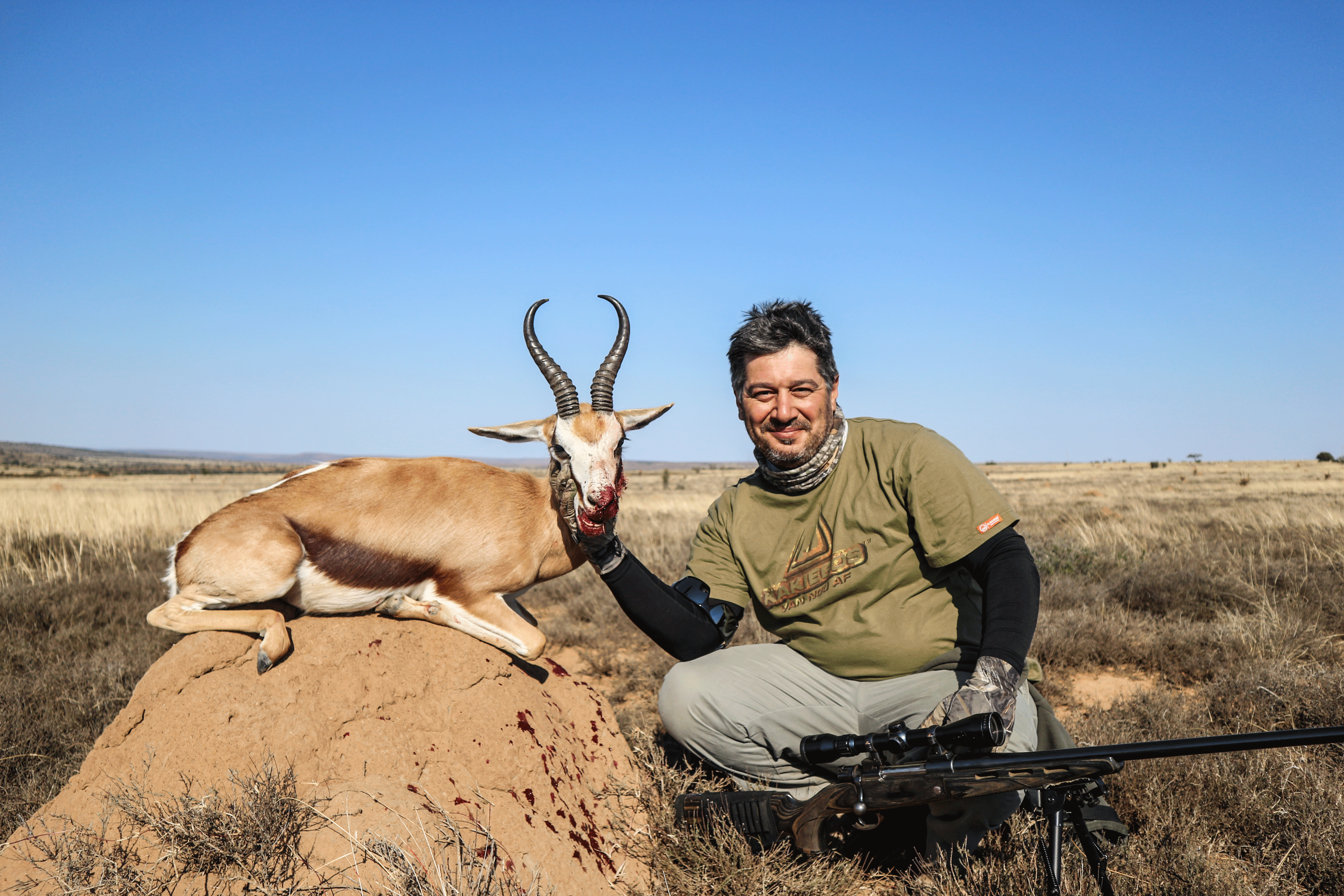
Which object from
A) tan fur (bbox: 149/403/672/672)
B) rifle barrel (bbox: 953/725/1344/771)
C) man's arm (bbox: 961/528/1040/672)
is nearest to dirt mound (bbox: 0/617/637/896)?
tan fur (bbox: 149/403/672/672)

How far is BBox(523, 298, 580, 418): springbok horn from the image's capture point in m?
4.70

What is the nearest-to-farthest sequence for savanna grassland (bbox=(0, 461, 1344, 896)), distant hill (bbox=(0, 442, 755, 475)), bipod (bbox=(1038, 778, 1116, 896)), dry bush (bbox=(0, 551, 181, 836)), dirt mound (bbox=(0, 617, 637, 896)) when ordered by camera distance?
A: bipod (bbox=(1038, 778, 1116, 896))
dirt mound (bbox=(0, 617, 637, 896))
savanna grassland (bbox=(0, 461, 1344, 896))
dry bush (bbox=(0, 551, 181, 836))
distant hill (bbox=(0, 442, 755, 475))

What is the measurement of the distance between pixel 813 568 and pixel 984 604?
0.92m

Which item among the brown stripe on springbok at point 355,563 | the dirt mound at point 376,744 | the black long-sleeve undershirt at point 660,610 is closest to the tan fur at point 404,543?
the brown stripe on springbok at point 355,563

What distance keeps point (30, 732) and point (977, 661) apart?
6.60m

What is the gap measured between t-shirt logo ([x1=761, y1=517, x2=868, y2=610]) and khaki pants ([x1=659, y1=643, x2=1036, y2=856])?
14.5 inches

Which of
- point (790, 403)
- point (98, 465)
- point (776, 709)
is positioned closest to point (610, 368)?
point (790, 403)

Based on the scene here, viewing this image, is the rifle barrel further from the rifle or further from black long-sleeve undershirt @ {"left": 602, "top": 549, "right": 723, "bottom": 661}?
black long-sleeve undershirt @ {"left": 602, "top": 549, "right": 723, "bottom": 661}

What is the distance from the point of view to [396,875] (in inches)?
112

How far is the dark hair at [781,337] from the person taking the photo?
421cm

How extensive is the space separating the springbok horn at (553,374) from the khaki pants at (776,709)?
5.70ft

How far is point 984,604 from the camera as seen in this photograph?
3.83 m

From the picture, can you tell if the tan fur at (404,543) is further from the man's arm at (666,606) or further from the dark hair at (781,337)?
the dark hair at (781,337)

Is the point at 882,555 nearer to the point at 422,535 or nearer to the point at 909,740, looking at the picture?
the point at 909,740
